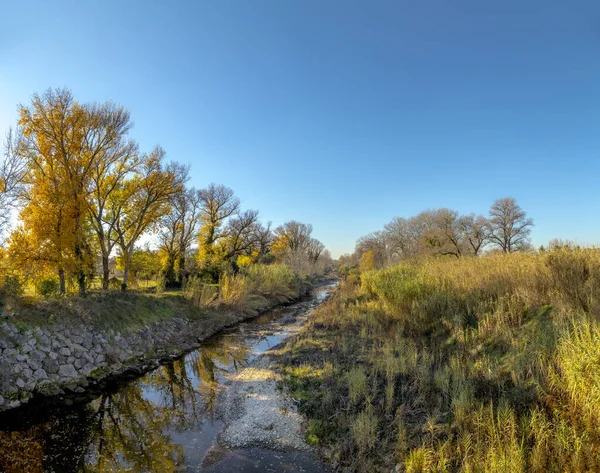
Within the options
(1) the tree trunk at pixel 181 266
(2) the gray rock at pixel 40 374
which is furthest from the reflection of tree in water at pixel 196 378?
(1) the tree trunk at pixel 181 266

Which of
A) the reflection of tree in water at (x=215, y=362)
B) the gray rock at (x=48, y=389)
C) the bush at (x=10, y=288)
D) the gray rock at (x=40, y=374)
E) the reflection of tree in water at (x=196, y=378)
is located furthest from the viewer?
the bush at (x=10, y=288)

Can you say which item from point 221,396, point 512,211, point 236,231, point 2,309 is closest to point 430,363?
point 221,396

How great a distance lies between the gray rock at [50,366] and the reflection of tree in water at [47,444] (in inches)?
58.9

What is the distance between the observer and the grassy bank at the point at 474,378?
12.0 ft

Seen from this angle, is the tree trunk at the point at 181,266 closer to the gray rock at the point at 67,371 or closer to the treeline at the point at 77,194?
the treeline at the point at 77,194

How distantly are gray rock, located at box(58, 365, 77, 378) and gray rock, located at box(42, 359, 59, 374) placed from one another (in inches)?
4.2

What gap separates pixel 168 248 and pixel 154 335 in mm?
13947

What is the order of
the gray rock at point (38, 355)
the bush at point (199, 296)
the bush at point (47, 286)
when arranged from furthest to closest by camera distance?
1. the bush at point (199, 296)
2. the bush at point (47, 286)
3. the gray rock at point (38, 355)

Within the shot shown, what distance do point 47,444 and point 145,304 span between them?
804cm

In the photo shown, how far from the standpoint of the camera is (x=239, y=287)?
731 inches

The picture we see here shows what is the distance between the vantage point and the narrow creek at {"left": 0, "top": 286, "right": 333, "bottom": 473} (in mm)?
4785

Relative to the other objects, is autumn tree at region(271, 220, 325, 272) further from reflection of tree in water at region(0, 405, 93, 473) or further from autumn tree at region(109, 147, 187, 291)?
reflection of tree in water at region(0, 405, 93, 473)

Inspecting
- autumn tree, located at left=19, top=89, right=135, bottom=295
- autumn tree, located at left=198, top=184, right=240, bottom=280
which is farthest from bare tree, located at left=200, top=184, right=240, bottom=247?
autumn tree, located at left=19, top=89, right=135, bottom=295

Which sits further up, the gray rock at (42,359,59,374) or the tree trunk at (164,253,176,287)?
the tree trunk at (164,253,176,287)
